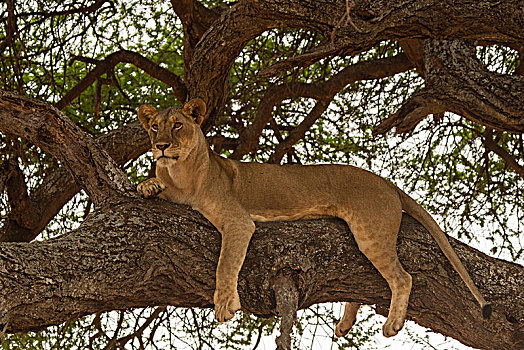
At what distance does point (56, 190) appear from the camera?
5141 millimetres

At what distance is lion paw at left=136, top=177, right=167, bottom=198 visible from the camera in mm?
3729

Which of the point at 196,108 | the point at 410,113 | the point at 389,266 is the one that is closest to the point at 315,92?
the point at 410,113

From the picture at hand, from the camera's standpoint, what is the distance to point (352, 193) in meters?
3.99

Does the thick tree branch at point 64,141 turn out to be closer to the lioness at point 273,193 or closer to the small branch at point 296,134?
the lioness at point 273,193

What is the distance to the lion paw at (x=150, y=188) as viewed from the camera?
12.2 ft

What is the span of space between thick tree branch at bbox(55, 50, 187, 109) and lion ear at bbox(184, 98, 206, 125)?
171 centimetres

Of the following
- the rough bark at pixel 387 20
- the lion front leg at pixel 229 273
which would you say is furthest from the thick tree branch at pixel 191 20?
the lion front leg at pixel 229 273

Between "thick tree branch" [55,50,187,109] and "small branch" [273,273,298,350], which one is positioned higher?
"thick tree branch" [55,50,187,109]

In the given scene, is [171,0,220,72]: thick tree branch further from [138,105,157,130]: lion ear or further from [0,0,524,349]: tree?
[138,105,157,130]: lion ear

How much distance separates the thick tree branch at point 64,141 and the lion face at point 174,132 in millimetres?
273

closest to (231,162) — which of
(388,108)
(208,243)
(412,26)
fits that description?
(208,243)

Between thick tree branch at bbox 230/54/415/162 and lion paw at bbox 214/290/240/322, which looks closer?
lion paw at bbox 214/290/240/322

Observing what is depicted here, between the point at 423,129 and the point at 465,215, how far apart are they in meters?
0.90

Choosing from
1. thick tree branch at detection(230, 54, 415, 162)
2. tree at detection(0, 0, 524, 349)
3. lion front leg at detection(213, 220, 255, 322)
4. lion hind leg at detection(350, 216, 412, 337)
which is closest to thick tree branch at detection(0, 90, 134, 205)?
tree at detection(0, 0, 524, 349)
